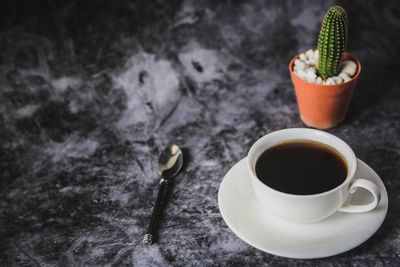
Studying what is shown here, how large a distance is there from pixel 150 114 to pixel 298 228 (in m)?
0.48

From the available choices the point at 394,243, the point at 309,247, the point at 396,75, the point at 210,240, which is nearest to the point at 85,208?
the point at 210,240

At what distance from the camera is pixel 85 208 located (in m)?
0.74

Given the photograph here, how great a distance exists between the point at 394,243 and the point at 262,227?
198mm

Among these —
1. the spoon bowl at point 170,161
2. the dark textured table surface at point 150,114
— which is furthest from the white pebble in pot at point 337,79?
the spoon bowl at point 170,161

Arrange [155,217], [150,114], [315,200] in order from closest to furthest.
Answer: [315,200]
[155,217]
[150,114]

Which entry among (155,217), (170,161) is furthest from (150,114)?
(155,217)

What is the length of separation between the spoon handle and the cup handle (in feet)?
0.95

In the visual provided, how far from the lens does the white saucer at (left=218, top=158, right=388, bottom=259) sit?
1.80 feet

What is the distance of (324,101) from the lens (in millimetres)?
815

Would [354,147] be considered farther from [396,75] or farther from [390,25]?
[390,25]

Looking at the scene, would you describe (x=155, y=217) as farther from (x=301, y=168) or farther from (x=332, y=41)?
(x=332, y=41)

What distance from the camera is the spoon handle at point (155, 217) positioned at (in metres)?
0.65

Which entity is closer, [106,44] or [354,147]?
[354,147]

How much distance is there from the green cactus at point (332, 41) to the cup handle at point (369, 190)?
302 mm
